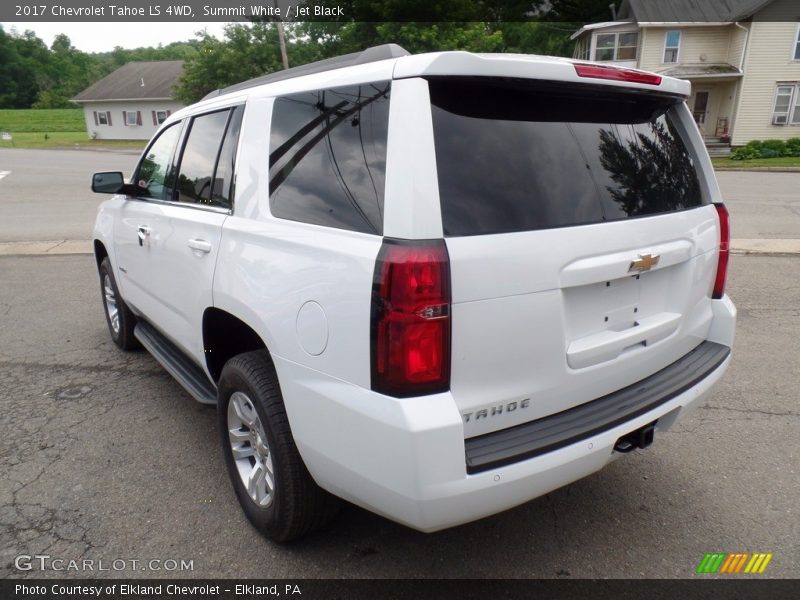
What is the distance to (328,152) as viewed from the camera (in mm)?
2172

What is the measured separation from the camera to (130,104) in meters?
47.6

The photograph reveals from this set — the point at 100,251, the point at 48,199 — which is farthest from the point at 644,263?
the point at 48,199

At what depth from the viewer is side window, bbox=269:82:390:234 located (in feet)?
6.35

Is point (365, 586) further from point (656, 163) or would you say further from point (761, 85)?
point (761, 85)

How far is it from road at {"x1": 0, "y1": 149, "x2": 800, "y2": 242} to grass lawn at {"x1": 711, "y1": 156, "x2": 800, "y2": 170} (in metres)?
2.08

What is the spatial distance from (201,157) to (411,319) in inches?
77.1

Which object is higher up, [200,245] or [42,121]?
[42,121]

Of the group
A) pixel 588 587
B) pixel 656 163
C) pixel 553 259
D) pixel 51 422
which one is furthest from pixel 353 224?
pixel 51 422

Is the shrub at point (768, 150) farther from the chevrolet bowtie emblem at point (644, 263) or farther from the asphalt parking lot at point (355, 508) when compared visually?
the chevrolet bowtie emblem at point (644, 263)

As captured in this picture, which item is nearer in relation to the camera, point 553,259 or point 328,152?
point 553,259

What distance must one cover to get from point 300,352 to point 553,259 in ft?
Answer: 3.11

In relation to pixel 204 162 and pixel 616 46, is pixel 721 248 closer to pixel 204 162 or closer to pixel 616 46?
pixel 204 162

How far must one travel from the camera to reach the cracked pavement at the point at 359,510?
2492 millimetres

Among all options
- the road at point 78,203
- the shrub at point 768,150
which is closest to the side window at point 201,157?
the road at point 78,203
